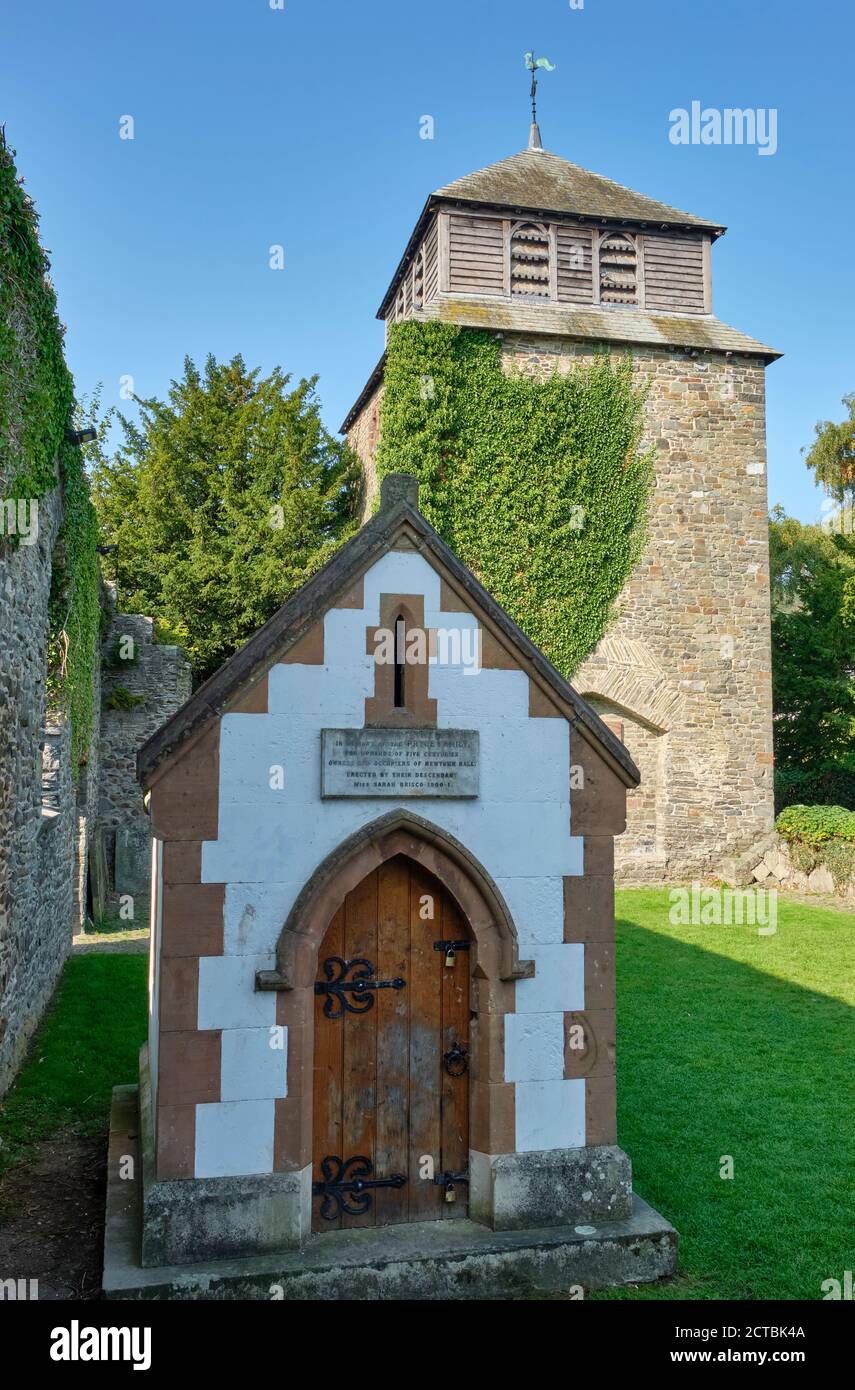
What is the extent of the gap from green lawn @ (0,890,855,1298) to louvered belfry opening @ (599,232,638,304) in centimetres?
1377

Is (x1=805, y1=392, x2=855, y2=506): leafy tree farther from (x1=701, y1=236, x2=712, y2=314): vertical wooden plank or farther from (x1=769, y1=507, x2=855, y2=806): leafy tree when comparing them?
(x1=701, y1=236, x2=712, y2=314): vertical wooden plank

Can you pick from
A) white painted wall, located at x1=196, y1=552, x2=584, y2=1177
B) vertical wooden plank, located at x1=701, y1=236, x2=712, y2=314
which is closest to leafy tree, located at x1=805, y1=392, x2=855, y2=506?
vertical wooden plank, located at x1=701, y1=236, x2=712, y2=314

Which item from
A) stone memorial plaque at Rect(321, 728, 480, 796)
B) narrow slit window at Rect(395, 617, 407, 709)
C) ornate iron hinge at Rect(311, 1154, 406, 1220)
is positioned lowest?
ornate iron hinge at Rect(311, 1154, 406, 1220)

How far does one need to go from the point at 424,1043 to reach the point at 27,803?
5.36 m

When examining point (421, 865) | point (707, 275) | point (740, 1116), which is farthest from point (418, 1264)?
point (707, 275)

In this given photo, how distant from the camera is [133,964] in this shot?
1308cm

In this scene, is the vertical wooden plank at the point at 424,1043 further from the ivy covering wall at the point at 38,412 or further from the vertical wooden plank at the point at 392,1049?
the ivy covering wall at the point at 38,412

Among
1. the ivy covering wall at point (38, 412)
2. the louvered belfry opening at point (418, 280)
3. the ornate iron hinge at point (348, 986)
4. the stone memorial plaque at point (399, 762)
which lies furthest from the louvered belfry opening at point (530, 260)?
the ornate iron hinge at point (348, 986)

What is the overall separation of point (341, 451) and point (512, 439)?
8847 millimetres

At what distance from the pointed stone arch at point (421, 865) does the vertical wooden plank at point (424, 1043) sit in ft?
0.70

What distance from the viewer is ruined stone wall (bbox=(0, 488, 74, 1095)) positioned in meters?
8.15

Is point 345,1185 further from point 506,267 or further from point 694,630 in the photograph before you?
point 506,267

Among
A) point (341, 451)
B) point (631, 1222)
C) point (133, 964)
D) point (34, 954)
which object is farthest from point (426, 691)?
point (341, 451)

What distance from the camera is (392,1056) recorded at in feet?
18.7
